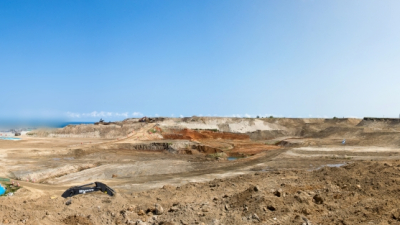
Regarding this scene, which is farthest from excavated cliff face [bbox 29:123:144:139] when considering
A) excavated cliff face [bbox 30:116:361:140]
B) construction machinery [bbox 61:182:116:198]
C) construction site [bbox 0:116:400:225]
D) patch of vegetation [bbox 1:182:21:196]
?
construction machinery [bbox 61:182:116:198]

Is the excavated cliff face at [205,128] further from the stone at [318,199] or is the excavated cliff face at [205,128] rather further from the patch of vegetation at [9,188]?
the stone at [318,199]

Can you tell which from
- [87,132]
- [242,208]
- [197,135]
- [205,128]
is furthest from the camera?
[205,128]

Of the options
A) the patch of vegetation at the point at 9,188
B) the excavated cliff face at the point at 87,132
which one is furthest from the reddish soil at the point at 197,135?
the patch of vegetation at the point at 9,188

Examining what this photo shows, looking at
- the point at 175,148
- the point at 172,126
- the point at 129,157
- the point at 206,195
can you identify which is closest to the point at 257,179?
the point at 206,195

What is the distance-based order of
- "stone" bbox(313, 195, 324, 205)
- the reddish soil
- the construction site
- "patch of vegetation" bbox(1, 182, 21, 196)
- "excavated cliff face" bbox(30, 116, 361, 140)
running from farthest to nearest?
"excavated cliff face" bbox(30, 116, 361, 140) < the reddish soil < "patch of vegetation" bbox(1, 182, 21, 196) < "stone" bbox(313, 195, 324, 205) < the construction site

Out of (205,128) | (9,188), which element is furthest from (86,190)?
(205,128)

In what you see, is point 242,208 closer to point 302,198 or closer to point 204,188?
point 302,198

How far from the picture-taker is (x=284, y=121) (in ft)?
230

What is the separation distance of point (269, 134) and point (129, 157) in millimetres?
36041

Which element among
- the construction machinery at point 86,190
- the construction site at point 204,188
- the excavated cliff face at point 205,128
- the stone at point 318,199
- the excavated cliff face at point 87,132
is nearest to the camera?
the construction site at point 204,188

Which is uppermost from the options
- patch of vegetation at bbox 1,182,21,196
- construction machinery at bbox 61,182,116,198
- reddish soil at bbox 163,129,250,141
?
reddish soil at bbox 163,129,250,141

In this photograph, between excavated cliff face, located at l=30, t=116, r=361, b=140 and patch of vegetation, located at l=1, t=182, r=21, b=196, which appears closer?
patch of vegetation, located at l=1, t=182, r=21, b=196

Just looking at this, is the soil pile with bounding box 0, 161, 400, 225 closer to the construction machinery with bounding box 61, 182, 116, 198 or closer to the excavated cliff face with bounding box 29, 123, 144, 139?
the construction machinery with bounding box 61, 182, 116, 198

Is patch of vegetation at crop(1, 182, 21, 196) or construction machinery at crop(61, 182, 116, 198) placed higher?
construction machinery at crop(61, 182, 116, 198)
